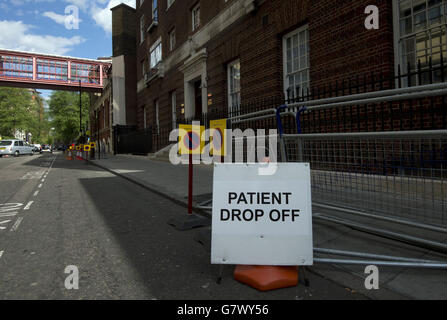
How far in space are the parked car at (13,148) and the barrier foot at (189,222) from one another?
37.9 meters

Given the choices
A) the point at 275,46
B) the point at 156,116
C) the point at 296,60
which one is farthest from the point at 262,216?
the point at 156,116

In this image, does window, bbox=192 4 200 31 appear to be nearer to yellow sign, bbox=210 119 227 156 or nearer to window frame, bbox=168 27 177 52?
window frame, bbox=168 27 177 52

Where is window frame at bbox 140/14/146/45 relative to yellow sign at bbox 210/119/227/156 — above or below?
above

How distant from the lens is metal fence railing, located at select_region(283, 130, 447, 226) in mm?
2863

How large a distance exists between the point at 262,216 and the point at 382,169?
61.9 inches

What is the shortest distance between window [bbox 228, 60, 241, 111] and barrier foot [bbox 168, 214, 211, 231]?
26.4 feet

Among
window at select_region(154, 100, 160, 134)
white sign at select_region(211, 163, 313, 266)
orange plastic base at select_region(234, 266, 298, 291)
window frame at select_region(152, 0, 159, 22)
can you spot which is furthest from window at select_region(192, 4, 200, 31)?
orange plastic base at select_region(234, 266, 298, 291)

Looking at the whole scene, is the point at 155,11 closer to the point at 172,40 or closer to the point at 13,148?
the point at 172,40

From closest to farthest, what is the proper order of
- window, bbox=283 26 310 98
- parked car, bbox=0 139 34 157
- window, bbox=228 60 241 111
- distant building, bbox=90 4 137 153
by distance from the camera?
1. window, bbox=283 26 310 98
2. window, bbox=228 60 241 111
3. distant building, bbox=90 4 137 153
4. parked car, bbox=0 139 34 157

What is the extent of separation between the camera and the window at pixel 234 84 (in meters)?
12.0

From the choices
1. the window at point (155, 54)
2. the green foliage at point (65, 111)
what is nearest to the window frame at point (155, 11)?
the window at point (155, 54)
